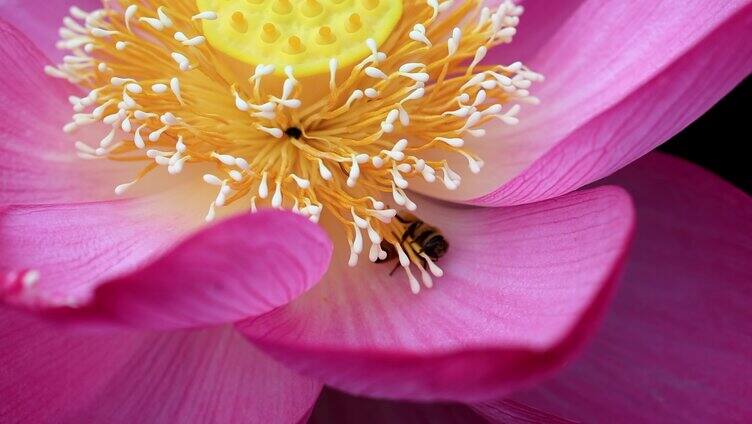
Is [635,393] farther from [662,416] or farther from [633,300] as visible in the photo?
[633,300]

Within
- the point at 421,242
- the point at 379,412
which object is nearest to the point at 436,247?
the point at 421,242

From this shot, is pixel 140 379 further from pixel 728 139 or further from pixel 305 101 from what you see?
pixel 728 139

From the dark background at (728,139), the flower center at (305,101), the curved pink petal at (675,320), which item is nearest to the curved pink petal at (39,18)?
the flower center at (305,101)

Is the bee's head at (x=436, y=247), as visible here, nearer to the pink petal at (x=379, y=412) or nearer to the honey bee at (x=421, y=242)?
the honey bee at (x=421, y=242)

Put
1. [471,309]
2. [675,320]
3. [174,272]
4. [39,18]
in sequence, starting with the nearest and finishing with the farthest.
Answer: [174,272]
[471,309]
[675,320]
[39,18]

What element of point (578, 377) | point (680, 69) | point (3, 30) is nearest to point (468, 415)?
point (578, 377)

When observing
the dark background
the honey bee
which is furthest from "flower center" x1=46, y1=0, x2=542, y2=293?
the dark background
